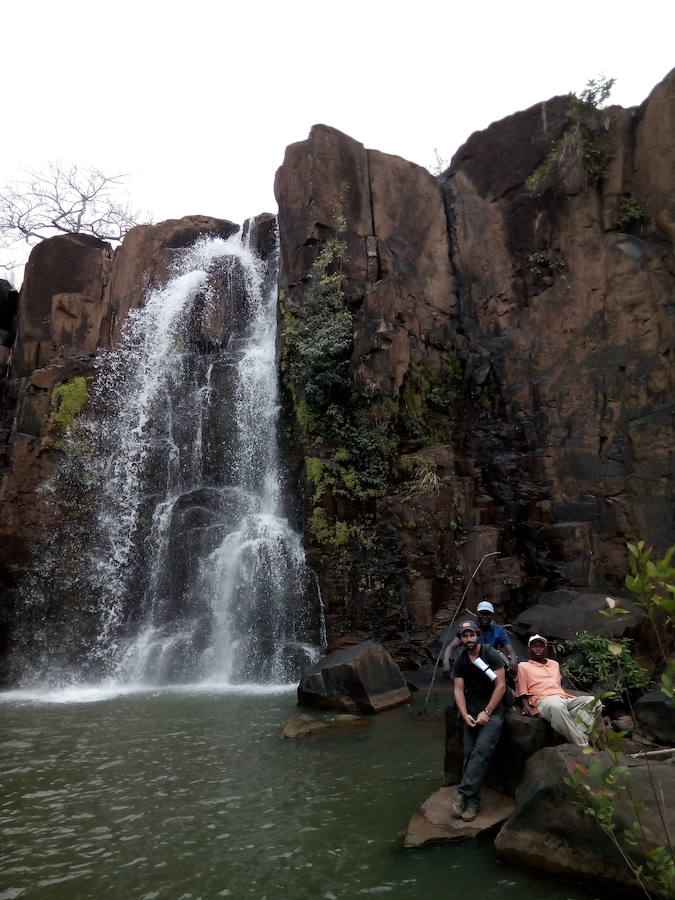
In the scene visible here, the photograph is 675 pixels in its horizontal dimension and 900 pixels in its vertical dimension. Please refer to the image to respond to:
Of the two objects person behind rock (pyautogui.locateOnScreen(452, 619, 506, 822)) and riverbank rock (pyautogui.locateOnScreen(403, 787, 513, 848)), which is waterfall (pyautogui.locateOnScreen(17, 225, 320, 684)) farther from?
riverbank rock (pyautogui.locateOnScreen(403, 787, 513, 848))

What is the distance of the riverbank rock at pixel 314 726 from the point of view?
8633 mm

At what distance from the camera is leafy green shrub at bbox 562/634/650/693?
9055mm

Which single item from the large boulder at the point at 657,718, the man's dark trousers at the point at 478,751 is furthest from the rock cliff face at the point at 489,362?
the man's dark trousers at the point at 478,751

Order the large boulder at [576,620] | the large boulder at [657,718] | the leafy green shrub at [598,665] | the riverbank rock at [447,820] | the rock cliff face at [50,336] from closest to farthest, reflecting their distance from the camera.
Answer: the riverbank rock at [447,820], the large boulder at [657,718], the leafy green shrub at [598,665], the large boulder at [576,620], the rock cliff face at [50,336]

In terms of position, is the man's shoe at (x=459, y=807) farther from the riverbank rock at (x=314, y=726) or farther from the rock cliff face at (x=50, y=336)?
the rock cliff face at (x=50, y=336)

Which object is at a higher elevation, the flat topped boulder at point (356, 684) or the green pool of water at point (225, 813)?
the flat topped boulder at point (356, 684)

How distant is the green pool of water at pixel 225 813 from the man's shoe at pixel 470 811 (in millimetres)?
261

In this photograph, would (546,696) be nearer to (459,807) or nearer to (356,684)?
(459,807)

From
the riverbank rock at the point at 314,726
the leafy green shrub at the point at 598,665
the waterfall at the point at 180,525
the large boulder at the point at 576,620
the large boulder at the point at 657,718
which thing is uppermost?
the waterfall at the point at 180,525

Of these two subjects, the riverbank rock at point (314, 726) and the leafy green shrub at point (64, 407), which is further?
the leafy green shrub at point (64, 407)

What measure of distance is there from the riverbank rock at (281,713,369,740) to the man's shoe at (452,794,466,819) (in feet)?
11.4

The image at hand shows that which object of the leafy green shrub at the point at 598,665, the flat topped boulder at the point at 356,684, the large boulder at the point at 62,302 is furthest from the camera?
the large boulder at the point at 62,302

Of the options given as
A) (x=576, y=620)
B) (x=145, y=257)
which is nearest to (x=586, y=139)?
(x=576, y=620)

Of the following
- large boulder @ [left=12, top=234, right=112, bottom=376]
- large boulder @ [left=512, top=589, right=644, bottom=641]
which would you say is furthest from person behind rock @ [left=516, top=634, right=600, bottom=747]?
large boulder @ [left=12, top=234, right=112, bottom=376]
